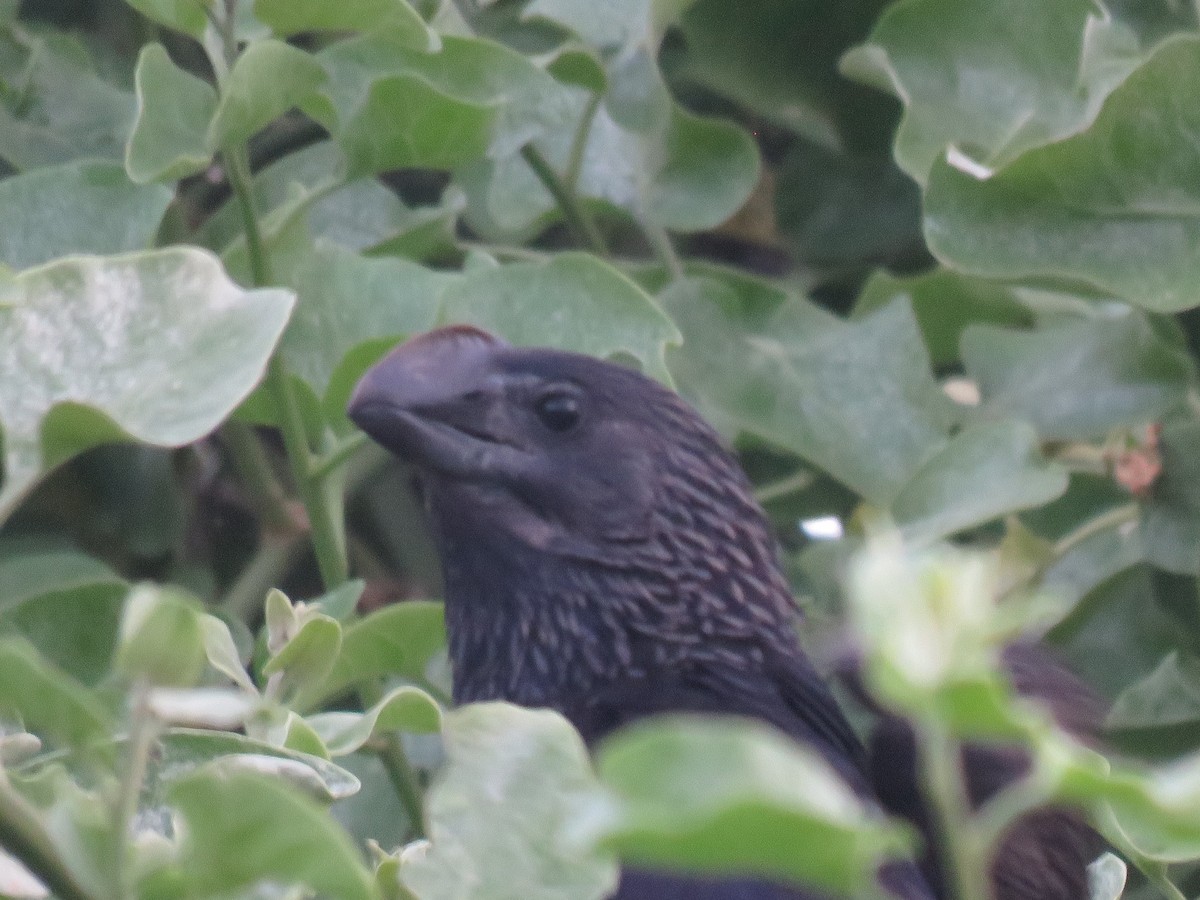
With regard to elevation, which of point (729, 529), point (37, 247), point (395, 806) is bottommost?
point (395, 806)

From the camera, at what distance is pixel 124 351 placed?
712 mm

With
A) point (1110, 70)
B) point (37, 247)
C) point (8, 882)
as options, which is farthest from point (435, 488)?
point (8, 882)

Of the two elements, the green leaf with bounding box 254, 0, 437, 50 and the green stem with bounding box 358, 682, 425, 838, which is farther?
the green stem with bounding box 358, 682, 425, 838

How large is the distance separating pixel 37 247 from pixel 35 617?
0.22 m

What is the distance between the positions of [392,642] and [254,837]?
0.66 meters

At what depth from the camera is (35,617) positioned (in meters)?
1.14

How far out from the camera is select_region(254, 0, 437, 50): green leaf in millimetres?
1053

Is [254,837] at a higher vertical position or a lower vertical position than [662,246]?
higher

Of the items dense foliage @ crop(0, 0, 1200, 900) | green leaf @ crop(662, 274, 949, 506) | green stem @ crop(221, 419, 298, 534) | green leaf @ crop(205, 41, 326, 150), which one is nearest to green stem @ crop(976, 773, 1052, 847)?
dense foliage @ crop(0, 0, 1200, 900)

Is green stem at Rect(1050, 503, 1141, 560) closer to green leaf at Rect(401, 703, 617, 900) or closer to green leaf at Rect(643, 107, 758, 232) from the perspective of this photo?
green leaf at Rect(643, 107, 758, 232)

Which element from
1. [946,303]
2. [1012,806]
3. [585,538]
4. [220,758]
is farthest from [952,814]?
[946,303]

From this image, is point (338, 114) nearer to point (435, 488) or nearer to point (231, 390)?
point (435, 488)

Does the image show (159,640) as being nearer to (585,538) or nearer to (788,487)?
(585,538)

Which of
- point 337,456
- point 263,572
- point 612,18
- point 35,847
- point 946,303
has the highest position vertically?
point 35,847
